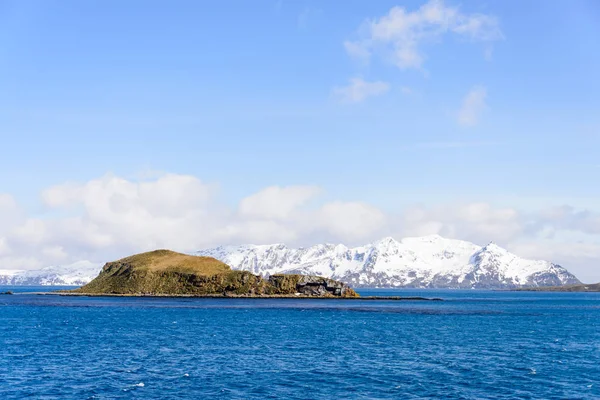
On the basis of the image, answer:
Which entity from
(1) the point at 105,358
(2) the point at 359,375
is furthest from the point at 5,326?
(2) the point at 359,375

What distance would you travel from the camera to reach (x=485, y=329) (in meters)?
123

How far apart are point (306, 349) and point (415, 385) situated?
93.1 feet

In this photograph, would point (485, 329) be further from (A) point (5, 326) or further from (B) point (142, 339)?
(A) point (5, 326)

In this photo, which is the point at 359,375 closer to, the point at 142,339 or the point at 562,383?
the point at 562,383

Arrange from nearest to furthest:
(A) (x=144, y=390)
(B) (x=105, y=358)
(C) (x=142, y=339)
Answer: (A) (x=144, y=390) < (B) (x=105, y=358) < (C) (x=142, y=339)

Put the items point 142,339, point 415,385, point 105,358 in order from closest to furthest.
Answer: point 415,385 → point 105,358 → point 142,339

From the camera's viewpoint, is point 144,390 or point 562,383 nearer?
point 144,390

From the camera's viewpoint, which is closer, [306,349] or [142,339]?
[306,349]

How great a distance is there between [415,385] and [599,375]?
23.4m

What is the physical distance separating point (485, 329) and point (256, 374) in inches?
2865

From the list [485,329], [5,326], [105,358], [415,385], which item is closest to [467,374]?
[415,385]

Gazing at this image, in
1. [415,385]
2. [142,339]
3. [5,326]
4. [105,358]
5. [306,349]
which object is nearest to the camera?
[415,385]

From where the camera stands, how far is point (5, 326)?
11794 centimetres

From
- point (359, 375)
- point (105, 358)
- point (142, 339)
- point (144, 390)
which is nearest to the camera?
point (144, 390)
